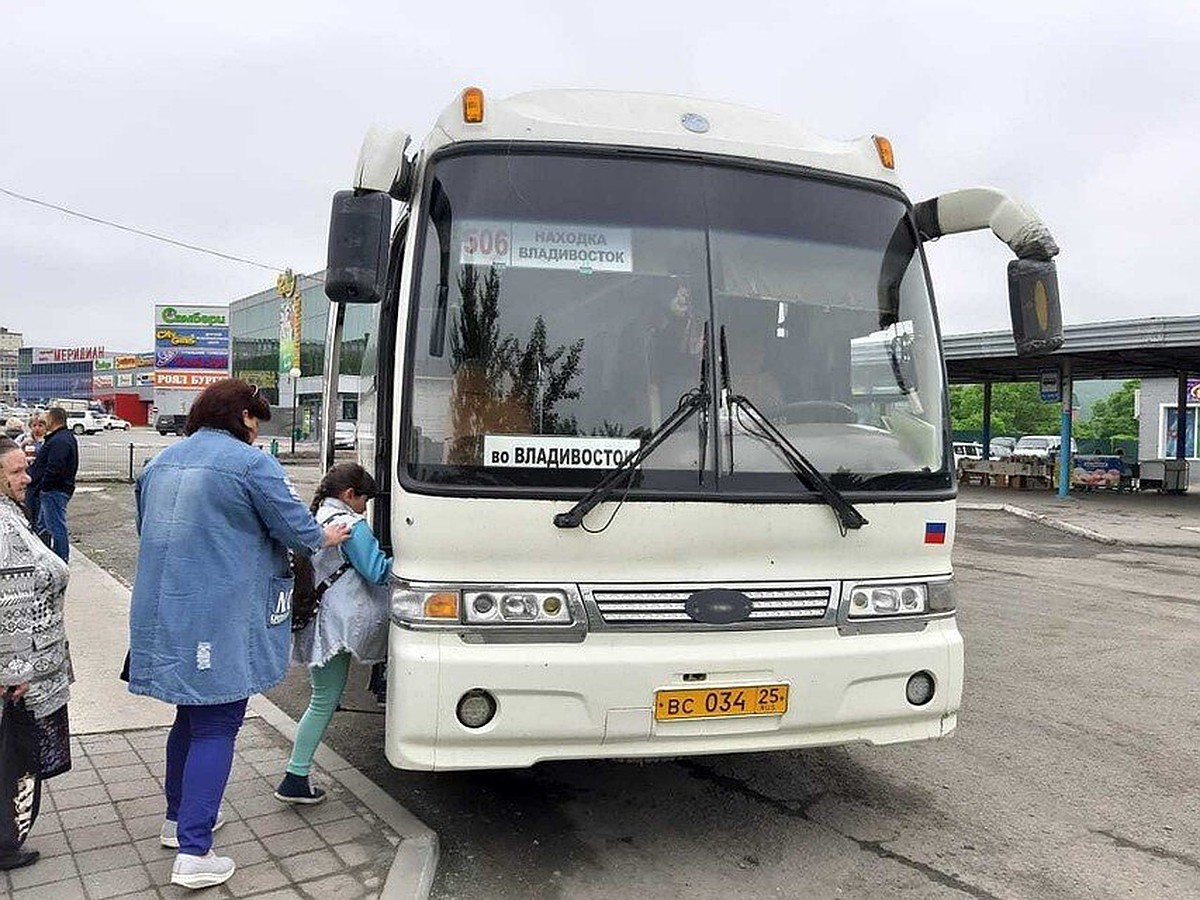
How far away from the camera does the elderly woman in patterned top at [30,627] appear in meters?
3.38

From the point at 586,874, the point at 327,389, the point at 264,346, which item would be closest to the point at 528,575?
the point at 586,874

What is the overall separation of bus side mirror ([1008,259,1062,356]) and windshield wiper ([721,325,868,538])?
1.25 metres

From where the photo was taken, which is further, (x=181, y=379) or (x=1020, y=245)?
(x=181, y=379)

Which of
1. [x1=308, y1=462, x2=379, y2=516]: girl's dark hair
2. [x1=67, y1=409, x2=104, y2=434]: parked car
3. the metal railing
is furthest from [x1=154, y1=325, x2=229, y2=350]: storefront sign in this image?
[x1=308, y1=462, x2=379, y2=516]: girl's dark hair

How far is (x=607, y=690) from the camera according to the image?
3559 millimetres

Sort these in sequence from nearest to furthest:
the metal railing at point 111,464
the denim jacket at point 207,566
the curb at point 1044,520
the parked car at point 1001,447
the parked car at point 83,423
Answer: the denim jacket at point 207,566
the curb at point 1044,520
the metal railing at point 111,464
the parked car at point 1001,447
the parked car at point 83,423

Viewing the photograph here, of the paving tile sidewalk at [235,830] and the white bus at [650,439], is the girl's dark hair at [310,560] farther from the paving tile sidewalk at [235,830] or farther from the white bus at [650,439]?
the paving tile sidewalk at [235,830]

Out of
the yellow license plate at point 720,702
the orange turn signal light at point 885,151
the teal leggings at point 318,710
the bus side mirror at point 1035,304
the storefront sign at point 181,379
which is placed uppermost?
the storefront sign at point 181,379

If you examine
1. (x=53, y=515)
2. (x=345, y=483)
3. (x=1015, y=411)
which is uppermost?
(x=1015, y=411)

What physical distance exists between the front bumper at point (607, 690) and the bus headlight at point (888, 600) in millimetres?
133

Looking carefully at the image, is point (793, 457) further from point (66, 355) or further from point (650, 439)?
point (66, 355)

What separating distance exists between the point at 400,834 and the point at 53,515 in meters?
7.86

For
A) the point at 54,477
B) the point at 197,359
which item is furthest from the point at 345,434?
the point at 197,359

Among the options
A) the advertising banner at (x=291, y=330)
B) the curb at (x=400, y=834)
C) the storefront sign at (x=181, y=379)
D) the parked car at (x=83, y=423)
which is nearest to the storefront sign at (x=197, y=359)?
the storefront sign at (x=181, y=379)
